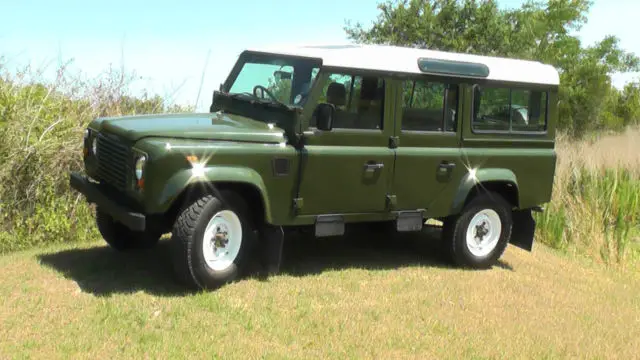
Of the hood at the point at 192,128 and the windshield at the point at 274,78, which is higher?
the windshield at the point at 274,78

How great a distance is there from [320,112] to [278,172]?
2.21 ft

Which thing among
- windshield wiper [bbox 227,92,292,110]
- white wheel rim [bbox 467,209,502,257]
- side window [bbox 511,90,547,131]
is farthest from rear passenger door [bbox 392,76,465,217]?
windshield wiper [bbox 227,92,292,110]

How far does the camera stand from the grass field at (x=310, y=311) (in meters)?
5.20

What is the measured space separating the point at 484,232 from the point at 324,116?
2.76 metres

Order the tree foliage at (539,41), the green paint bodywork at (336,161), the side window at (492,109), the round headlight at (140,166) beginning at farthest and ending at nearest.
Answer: the tree foliage at (539,41)
the side window at (492,109)
the green paint bodywork at (336,161)
the round headlight at (140,166)

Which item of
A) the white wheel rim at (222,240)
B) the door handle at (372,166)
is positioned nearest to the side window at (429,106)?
the door handle at (372,166)

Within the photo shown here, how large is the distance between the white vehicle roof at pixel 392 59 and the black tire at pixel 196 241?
164 centimetres

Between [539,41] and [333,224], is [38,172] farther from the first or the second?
[539,41]

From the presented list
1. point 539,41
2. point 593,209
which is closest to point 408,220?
point 593,209

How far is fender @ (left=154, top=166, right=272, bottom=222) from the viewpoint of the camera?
18.6 feet

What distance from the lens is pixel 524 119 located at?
7.99 meters

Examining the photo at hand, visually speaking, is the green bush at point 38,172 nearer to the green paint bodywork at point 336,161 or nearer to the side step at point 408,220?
the green paint bodywork at point 336,161

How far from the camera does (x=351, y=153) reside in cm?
665

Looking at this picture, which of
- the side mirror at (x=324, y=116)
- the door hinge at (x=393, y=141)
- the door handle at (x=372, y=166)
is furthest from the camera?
the door hinge at (x=393, y=141)
